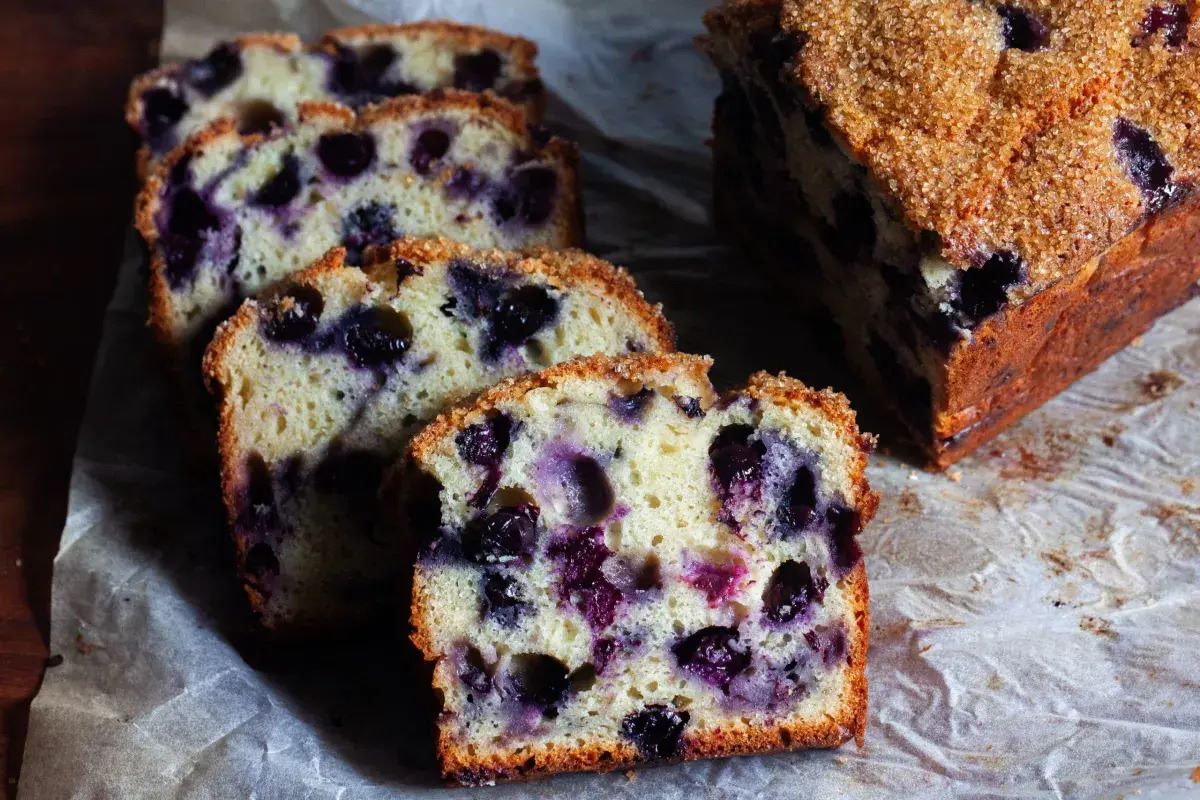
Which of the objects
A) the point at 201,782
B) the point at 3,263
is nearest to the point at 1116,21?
the point at 201,782

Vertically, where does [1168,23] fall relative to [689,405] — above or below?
above

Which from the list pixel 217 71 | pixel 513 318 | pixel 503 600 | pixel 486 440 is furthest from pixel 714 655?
pixel 217 71

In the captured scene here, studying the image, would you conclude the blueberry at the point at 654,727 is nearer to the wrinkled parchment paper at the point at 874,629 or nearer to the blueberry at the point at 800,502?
the wrinkled parchment paper at the point at 874,629

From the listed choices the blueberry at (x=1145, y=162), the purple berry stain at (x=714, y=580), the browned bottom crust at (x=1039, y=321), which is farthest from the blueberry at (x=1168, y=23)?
the purple berry stain at (x=714, y=580)

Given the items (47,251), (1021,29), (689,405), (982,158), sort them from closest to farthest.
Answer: (689,405) → (982,158) → (1021,29) → (47,251)

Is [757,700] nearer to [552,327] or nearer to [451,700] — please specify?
[451,700]

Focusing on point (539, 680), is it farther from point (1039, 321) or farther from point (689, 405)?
point (1039, 321)
